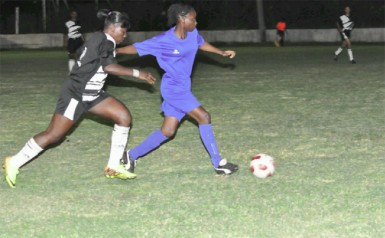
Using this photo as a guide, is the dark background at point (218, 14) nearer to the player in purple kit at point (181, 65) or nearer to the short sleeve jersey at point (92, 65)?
the player in purple kit at point (181, 65)

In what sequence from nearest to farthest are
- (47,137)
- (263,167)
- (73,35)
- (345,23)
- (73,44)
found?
(47,137), (263,167), (73,44), (73,35), (345,23)

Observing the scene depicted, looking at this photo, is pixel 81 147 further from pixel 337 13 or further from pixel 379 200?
pixel 337 13

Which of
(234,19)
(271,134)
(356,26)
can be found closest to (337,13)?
(356,26)

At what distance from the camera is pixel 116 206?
673 cm

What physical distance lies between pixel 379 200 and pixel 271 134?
3963 millimetres

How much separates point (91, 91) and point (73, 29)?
14.6m

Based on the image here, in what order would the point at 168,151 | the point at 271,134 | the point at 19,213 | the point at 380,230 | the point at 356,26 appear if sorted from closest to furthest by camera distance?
the point at 380,230
the point at 19,213
the point at 168,151
the point at 271,134
the point at 356,26

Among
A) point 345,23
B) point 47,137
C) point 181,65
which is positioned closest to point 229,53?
point 181,65

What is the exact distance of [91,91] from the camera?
7711mm

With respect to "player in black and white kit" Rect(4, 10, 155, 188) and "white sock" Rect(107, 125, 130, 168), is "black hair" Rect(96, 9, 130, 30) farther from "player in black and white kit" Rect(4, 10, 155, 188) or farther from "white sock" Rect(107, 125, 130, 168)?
"white sock" Rect(107, 125, 130, 168)

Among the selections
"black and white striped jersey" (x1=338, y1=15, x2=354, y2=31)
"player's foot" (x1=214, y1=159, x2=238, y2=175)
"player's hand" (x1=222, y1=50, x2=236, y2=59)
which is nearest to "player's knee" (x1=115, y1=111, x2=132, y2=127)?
"player's foot" (x1=214, y1=159, x2=238, y2=175)

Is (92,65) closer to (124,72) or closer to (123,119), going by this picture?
(124,72)

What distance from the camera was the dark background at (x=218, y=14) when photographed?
46938mm

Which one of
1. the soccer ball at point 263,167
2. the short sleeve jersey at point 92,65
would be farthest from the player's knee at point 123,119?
the soccer ball at point 263,167
